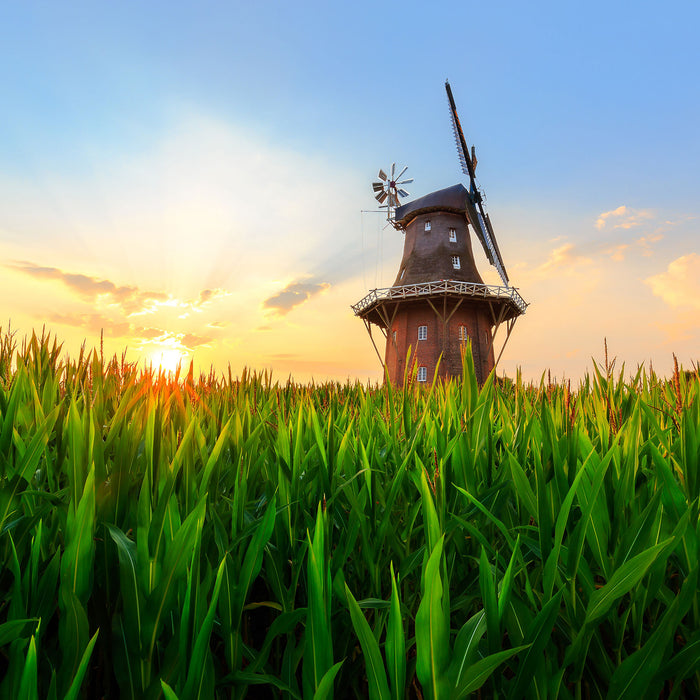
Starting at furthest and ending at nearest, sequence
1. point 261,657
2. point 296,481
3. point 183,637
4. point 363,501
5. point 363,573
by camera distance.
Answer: point 296,481
point 363,501
point 363,573
point 261,657
point 183,637

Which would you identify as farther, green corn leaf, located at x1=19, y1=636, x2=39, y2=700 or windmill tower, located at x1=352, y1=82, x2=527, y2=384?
windmill tower, located at x1=352, y1=82, x2=527, y2=384

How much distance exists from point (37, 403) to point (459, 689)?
2.14m

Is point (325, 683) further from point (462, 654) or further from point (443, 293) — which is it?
point (443, 293)

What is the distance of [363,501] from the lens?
61.2 inches

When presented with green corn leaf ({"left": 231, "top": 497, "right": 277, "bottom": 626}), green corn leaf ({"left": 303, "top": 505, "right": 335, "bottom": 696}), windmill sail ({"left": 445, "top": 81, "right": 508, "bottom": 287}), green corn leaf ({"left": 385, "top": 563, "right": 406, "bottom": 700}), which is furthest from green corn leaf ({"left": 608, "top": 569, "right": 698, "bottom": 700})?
windmill sail ({"left": 445, "top": 81, "right": 508, "bottom": 287})

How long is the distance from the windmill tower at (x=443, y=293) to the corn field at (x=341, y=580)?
832 inches

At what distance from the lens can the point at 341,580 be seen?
106 cm

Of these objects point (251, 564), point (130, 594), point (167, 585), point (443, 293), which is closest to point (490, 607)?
point (251, 564)

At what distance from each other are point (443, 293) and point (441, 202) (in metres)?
8.23

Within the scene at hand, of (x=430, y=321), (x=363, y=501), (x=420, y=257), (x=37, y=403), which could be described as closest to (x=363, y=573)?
(x=363, y=501)

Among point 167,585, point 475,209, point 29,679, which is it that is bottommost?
point 29,679

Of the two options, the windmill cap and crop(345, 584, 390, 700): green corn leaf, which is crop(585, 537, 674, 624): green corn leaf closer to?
crop(345, 584, 390, 700): green corn leaf

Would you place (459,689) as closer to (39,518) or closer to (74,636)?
(74,636)

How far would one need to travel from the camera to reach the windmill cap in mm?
28922
